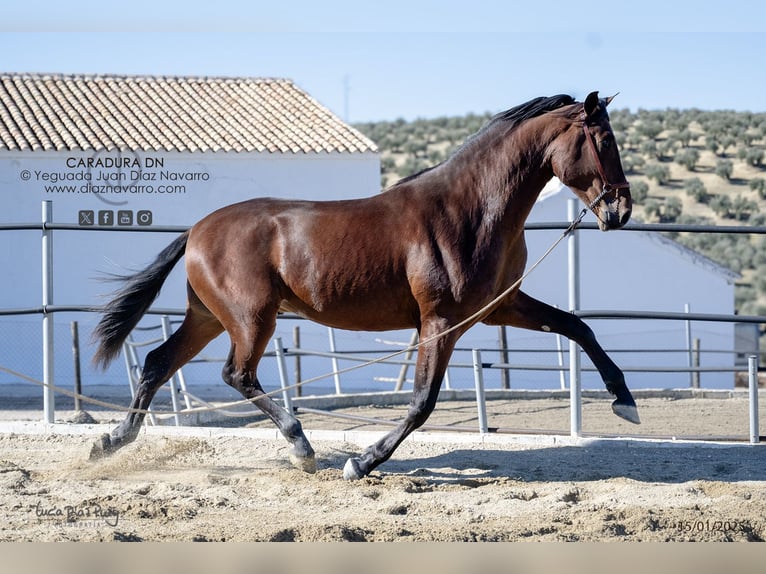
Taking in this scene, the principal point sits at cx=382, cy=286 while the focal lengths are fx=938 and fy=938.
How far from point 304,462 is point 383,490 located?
67cm

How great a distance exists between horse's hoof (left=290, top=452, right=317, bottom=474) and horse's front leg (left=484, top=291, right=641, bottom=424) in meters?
1.39

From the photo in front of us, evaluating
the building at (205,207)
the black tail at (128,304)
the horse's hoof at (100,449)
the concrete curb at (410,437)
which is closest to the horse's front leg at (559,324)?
the concrete curb at (410,437)

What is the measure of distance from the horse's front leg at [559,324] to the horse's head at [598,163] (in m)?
0.76

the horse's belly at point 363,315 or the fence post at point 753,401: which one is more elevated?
the horse's belly at point 363,315

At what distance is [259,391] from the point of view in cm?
596

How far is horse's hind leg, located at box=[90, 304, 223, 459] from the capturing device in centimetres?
618

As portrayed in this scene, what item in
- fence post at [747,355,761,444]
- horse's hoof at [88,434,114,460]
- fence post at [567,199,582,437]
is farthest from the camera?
fence post at [747,355,761,444]

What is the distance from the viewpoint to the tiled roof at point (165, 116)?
22.3m

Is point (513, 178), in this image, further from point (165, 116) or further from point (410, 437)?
point (165, 116)

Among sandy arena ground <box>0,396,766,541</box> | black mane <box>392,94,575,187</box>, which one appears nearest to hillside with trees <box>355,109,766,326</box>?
sandy arena ground <box>0,396,766,541</box>

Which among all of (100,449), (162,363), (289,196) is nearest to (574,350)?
(162,363)

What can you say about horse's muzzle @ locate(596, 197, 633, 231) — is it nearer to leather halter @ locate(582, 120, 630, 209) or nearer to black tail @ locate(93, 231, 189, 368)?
leather halter @ locate(582, 120, 630, 209)

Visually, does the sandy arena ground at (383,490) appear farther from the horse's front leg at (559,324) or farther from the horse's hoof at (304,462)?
the horse's front leg at (559,324)

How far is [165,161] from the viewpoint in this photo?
73.4 ft
